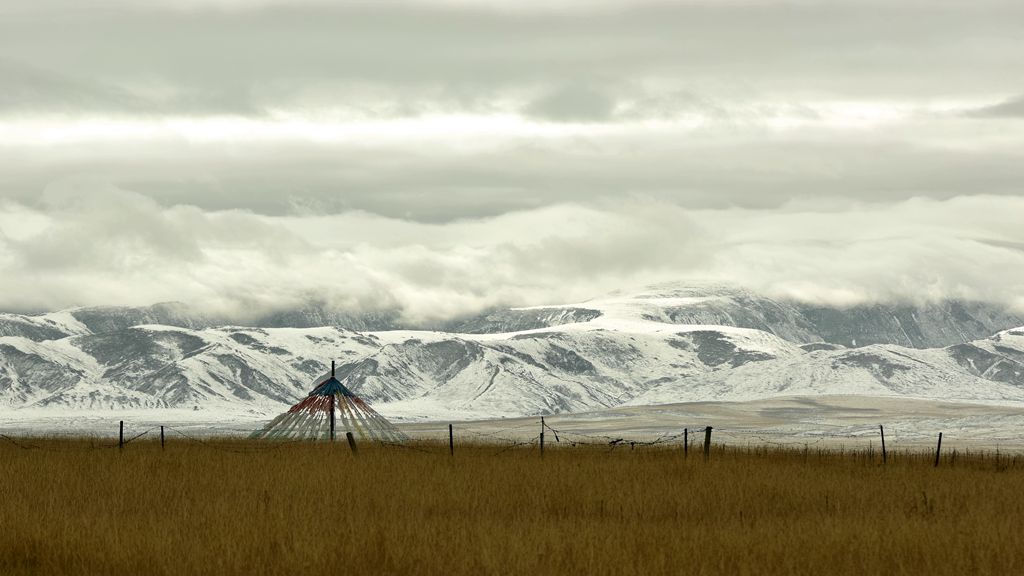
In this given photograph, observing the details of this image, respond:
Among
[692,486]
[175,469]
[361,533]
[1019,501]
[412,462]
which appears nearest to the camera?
[361,533]

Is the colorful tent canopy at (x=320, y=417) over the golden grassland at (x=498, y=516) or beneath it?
over

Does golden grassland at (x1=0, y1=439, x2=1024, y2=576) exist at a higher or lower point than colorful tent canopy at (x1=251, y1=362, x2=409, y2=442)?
lower

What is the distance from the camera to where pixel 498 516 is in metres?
22.3

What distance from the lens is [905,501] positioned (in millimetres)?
25281

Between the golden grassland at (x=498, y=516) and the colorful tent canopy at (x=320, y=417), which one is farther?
the colorful tent canopy at (x=320, y=417)

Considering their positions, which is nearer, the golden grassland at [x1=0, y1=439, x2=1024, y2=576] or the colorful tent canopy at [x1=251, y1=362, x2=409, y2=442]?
the golden grassland at [x1=0, y1=439, x2=1024, y2=576]

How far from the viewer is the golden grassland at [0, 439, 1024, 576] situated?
654 inches

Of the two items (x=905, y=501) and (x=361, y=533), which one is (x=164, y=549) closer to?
(x=361, y=533)

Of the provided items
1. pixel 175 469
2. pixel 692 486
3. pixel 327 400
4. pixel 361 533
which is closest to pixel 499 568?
pixel 361 533

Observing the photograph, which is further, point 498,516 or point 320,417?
point 320,417

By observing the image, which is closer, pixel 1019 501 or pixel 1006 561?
pixel 1006 561

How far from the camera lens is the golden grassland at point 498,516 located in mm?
16609

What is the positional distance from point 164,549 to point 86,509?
20.9 feet

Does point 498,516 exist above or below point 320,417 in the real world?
below
